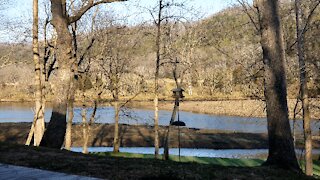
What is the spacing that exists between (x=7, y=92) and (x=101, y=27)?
3588cm

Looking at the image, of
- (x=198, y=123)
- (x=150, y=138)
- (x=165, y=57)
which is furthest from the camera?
(x=198, y=123)

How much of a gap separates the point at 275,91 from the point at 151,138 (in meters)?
26.6

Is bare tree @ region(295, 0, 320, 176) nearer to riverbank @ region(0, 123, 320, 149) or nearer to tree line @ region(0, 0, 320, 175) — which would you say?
tree line @ region(0, 0, 320, 175)

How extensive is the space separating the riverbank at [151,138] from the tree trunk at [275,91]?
2287cm

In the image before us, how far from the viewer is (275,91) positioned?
31.0ft

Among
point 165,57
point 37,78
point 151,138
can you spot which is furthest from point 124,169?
point 151,138

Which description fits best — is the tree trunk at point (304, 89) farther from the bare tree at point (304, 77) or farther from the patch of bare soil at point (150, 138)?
the patch of bare soil at point (150, 138)

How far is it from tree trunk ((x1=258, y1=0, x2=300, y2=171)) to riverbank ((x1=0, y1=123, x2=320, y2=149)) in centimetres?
2287

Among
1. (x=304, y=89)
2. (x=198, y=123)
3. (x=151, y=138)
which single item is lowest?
(x=151, y=138)

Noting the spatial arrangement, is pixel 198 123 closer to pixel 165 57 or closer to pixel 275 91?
pixel 165 57

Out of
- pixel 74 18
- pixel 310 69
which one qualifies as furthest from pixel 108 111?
pixel 74 18

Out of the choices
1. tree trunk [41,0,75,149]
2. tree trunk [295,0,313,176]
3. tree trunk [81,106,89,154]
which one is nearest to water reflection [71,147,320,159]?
tree trunk [81,106,89,154]

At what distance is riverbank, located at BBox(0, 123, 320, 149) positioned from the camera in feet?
107

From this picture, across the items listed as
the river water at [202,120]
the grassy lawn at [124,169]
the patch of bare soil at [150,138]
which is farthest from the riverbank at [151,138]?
the grassy lawn at [124,169]
